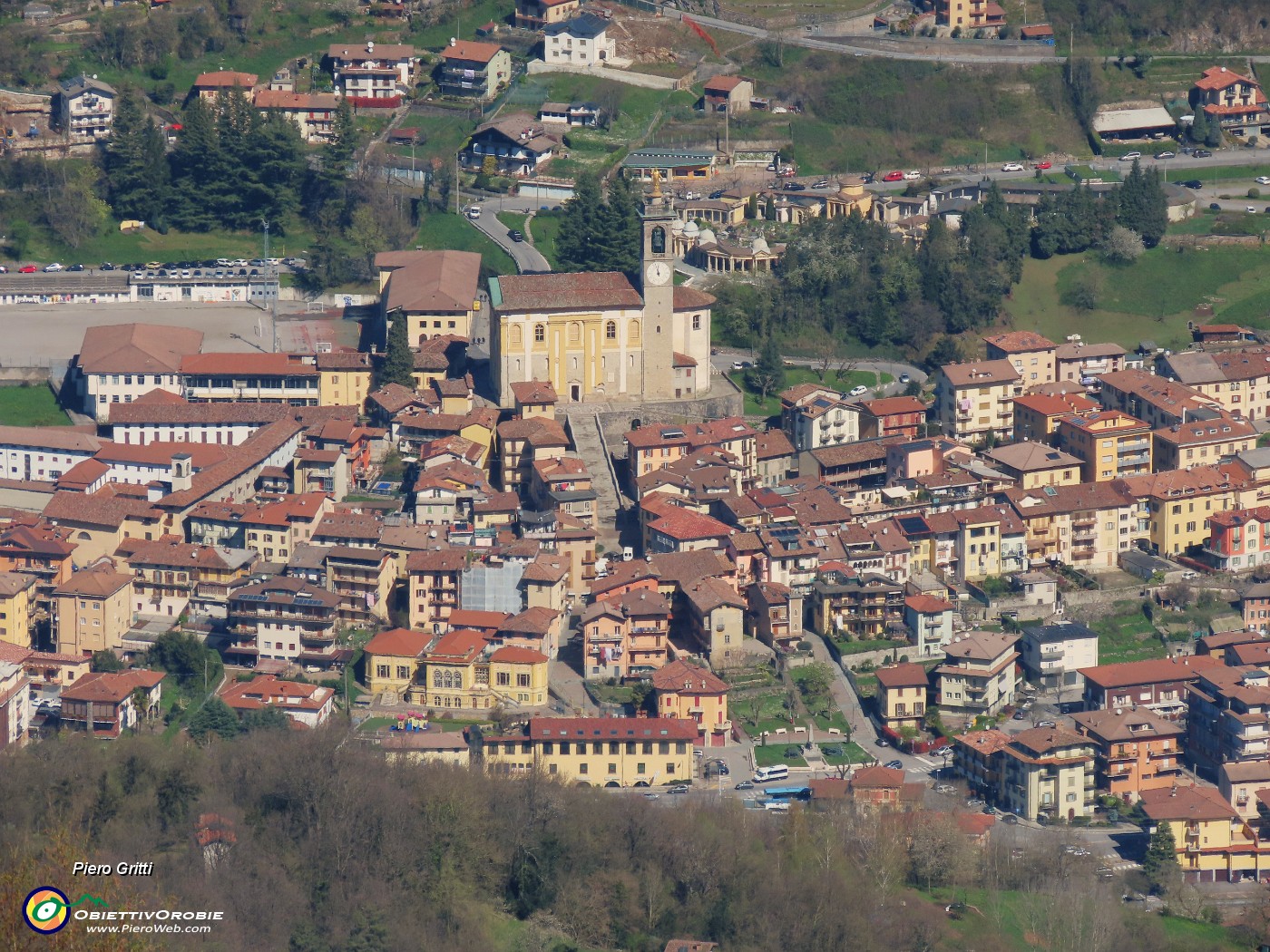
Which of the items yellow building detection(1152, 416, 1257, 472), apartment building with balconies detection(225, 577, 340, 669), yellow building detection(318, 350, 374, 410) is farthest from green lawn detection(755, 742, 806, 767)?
yellow building detection(318, 350, 374, 410)

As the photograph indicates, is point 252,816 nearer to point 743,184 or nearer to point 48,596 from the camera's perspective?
point 48,596

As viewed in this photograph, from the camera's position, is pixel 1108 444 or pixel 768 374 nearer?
pixel 1108 444

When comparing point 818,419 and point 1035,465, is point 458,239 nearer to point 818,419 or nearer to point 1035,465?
point 818,419

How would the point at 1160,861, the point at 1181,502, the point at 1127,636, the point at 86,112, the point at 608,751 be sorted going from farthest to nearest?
the point at 86,112
the point at 1181,502
the point at 1127,636
the point at 608,751
the point at 1160,861

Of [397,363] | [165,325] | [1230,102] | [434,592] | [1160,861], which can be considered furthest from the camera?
[1230,102]

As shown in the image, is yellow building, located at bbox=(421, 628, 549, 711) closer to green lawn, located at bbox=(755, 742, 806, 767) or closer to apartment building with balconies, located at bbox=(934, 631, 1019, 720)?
green lawn, located at bbox=(755, 742, 806, 767)

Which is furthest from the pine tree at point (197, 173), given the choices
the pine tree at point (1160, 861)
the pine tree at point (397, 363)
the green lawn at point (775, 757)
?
the pine tree at point (1160, 861)

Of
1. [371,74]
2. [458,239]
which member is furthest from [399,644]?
[371,74]
